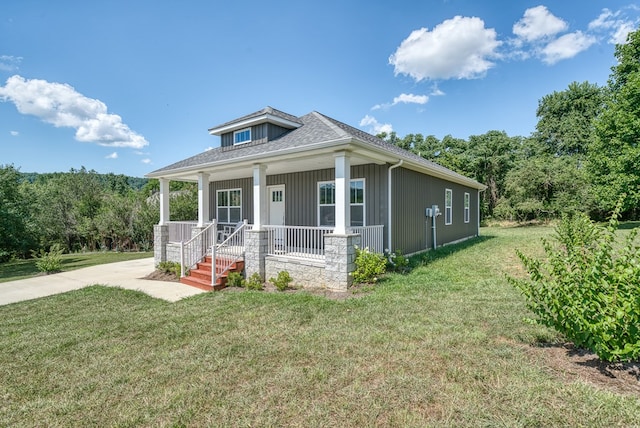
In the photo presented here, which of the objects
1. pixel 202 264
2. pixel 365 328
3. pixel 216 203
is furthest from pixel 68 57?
pixel 365 328

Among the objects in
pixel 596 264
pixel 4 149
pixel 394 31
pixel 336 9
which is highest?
pixel 394 31

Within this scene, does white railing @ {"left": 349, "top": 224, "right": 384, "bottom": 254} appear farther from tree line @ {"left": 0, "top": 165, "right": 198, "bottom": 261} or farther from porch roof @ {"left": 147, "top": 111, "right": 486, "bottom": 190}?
tree line @ {"left": 0, "top": 165, "right": 198, "bottom": 261}

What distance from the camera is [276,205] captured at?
10789 millimetres

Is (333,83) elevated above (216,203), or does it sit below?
above

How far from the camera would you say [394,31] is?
12094 millimetres

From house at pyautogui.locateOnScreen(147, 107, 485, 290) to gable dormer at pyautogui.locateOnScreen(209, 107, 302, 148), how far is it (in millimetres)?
34

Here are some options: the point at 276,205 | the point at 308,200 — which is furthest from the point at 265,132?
the point at 276,205

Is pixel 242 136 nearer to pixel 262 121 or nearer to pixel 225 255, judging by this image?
pixel 262 121

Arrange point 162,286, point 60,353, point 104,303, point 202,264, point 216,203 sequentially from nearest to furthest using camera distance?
1. point 60,353
2. point 104,303
3. point 162,286
4. point 202,264
5. point 216,203

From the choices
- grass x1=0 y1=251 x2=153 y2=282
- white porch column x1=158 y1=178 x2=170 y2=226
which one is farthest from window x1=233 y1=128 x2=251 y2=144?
grass x1=0 y1=251 x2=153 y2=282

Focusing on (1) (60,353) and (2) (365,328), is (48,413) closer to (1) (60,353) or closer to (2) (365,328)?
(1) (60,353)

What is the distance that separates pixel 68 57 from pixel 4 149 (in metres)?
11.5

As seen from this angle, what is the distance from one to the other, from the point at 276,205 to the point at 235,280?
4000 millimetres

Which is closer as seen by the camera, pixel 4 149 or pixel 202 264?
pixel 202 264
